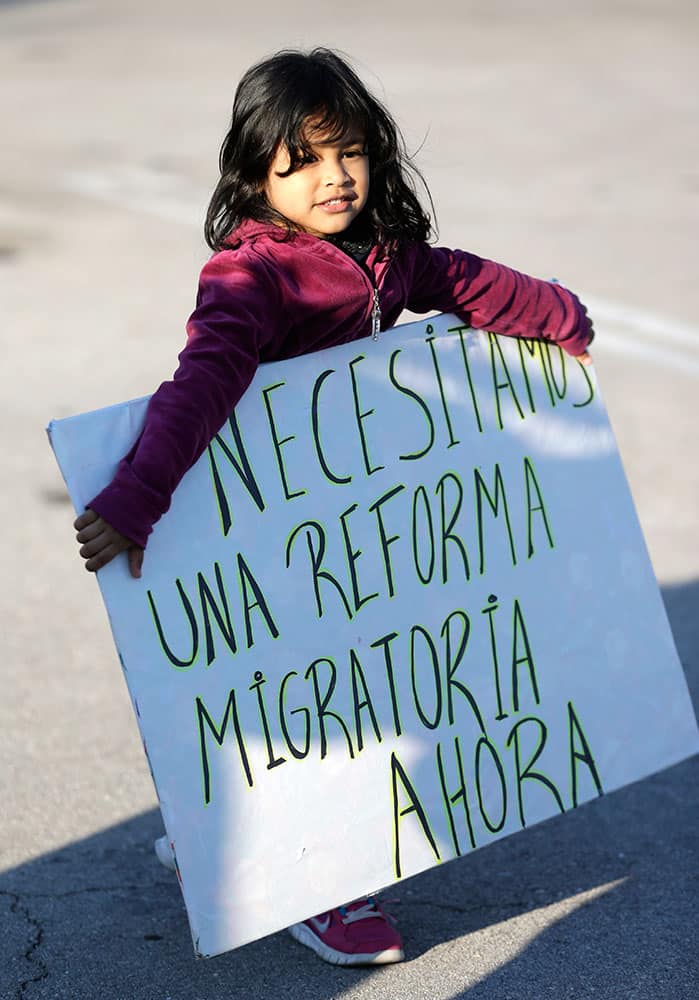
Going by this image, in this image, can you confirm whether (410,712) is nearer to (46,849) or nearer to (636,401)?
(46,849)

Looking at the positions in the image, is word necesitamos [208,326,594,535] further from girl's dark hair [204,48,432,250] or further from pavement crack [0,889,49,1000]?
pavement crack [0,889,49,1000]

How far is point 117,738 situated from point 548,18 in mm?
12568

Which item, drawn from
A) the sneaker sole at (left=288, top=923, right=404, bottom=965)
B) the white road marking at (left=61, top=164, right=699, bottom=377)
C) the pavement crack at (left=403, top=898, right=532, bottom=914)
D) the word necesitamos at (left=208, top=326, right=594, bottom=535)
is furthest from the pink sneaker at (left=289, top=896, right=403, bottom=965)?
the white road marking at (left=61, top=164, right=699, bottom=377)

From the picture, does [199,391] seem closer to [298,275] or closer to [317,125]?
[298,275]

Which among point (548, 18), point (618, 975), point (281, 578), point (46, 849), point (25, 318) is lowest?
point (618, 975)

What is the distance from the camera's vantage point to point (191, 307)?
6785mm

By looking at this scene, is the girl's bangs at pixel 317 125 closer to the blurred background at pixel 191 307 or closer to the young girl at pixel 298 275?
the young girl at pixel 298 275

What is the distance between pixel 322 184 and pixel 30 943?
1.51m

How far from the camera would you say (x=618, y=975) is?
2502mm

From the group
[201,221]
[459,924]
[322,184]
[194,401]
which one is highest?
[201,221]

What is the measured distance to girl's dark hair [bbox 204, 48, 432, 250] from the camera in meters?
2.29

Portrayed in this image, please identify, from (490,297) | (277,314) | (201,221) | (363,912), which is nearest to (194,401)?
(277,314)

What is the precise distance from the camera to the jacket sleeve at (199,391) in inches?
84.4

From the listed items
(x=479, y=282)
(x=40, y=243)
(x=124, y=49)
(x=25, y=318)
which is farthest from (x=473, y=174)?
(x=479, y=282)
